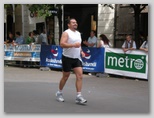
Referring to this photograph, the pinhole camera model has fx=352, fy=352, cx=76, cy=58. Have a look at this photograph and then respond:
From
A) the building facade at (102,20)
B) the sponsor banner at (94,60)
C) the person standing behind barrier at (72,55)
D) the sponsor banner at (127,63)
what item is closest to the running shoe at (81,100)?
the person standing behind barrier at (72,55)

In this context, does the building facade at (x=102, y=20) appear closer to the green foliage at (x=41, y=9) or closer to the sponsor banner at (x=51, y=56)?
the green foliage at (x=41, y=9)

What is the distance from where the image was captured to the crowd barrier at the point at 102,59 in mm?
11641

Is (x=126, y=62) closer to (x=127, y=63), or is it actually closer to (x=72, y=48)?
(x=127, y=63)

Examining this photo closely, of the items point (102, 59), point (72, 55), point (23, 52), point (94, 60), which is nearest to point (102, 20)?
point (23, 52)

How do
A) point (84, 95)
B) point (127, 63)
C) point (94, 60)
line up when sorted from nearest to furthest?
point (84, 95) < point (127, 63) < point (94, 60)

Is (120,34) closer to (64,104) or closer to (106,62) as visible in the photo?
(106,62)

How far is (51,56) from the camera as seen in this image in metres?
15.3

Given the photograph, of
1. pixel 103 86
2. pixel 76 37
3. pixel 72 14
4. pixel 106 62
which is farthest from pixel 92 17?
pixel 76 37

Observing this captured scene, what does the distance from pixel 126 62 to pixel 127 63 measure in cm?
6

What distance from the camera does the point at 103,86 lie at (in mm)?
10500

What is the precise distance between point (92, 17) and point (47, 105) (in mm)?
13743

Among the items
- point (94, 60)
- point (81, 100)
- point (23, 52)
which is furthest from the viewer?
point (23, 52)

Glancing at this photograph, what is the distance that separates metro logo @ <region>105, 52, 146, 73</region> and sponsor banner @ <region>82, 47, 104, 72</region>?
287mm

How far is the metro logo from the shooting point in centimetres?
1153
